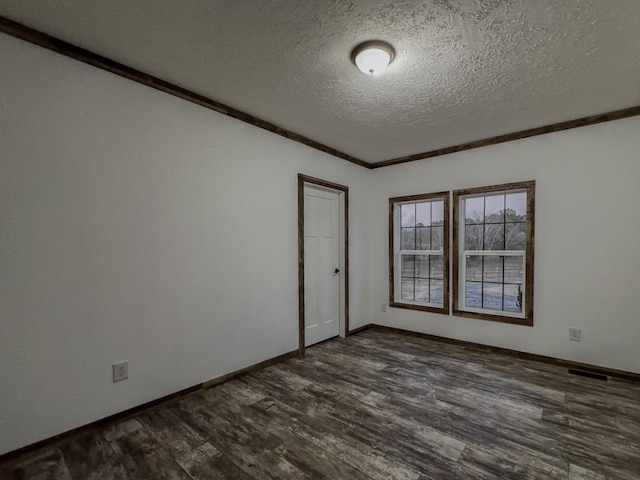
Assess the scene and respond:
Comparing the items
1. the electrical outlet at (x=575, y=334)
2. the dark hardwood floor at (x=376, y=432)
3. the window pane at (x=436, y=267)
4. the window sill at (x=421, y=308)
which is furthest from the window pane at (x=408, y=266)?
the electrical outlet at (x=575, y=334)

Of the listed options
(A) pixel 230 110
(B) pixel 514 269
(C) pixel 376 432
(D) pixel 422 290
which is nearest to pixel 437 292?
(D) pixel 422 290

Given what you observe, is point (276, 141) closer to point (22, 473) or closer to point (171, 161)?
point (171, 161)

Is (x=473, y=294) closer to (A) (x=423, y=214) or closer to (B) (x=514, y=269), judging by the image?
(B) (x=514, y=269)

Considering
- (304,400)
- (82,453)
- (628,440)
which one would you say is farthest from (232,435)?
(628,440)

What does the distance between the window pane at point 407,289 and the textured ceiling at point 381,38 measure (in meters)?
2.41

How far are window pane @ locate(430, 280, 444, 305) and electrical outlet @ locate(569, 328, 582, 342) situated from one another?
4.53 feet

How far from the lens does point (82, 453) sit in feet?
6.12

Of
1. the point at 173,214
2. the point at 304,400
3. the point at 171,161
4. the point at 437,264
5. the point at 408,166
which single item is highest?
the point at 408,166

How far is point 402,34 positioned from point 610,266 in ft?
10.1

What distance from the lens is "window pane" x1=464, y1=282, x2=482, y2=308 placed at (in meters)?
3.92

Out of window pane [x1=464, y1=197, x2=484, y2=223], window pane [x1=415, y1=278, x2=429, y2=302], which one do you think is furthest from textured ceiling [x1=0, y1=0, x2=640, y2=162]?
window pane [x1=415, y1=278, x2=429, y2=302]

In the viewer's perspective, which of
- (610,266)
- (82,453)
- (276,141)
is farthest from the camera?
(276,141)

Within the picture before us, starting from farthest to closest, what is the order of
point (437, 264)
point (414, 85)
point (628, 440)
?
point (437, 264)
point (414, 85)
point (628, 440)

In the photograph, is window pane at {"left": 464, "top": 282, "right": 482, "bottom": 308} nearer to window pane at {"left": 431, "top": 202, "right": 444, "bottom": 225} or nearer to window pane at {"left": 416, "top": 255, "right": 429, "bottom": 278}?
window pane at {"left": 416, "top": 255, "right": 429, "bottom": 278}
